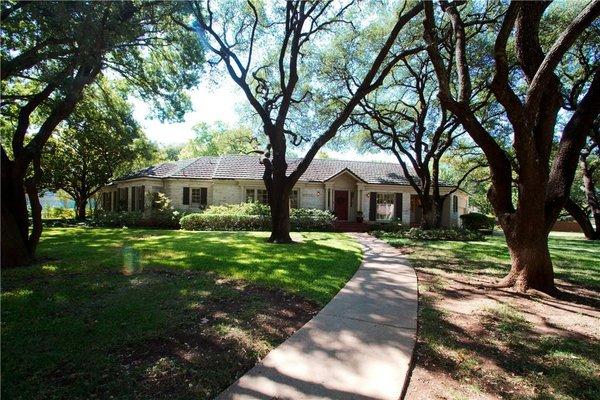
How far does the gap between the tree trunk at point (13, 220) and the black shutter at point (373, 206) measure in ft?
70.8

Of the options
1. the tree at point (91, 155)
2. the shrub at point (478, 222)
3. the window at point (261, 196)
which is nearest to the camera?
the tree at point (91, 155)

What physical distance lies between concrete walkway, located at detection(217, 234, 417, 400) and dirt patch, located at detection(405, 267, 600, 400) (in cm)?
24

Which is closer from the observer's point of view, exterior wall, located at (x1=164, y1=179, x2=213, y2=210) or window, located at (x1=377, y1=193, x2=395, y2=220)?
exterior wall, located at (x1=164, y1=179, x2=213, y2=210)

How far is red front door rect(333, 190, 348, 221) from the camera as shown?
26.3 metres

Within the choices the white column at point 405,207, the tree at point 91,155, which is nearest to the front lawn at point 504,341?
the tree at point 91,155

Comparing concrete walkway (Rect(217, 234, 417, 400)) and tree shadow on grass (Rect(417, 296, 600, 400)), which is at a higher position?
concrete walkway (Rect(217, 234, 417, 400))

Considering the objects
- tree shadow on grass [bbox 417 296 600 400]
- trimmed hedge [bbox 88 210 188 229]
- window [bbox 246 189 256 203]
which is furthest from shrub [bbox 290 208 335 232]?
tree shadow on grass [bbox 417 296 600 400]

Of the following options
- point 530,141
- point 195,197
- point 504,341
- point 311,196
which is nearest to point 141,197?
point 195,197

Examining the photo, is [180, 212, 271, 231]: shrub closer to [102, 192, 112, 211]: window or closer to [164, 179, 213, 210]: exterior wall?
[164, 179, 213, 210]: exterior wall

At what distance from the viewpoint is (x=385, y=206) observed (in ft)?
87.2

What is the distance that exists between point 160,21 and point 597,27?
1801 cm

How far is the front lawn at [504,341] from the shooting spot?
3.21 metres

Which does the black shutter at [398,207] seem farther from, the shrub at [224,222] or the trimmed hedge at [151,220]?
the trimmed hedge at [151,220]

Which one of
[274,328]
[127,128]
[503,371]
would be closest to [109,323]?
[274,328]
